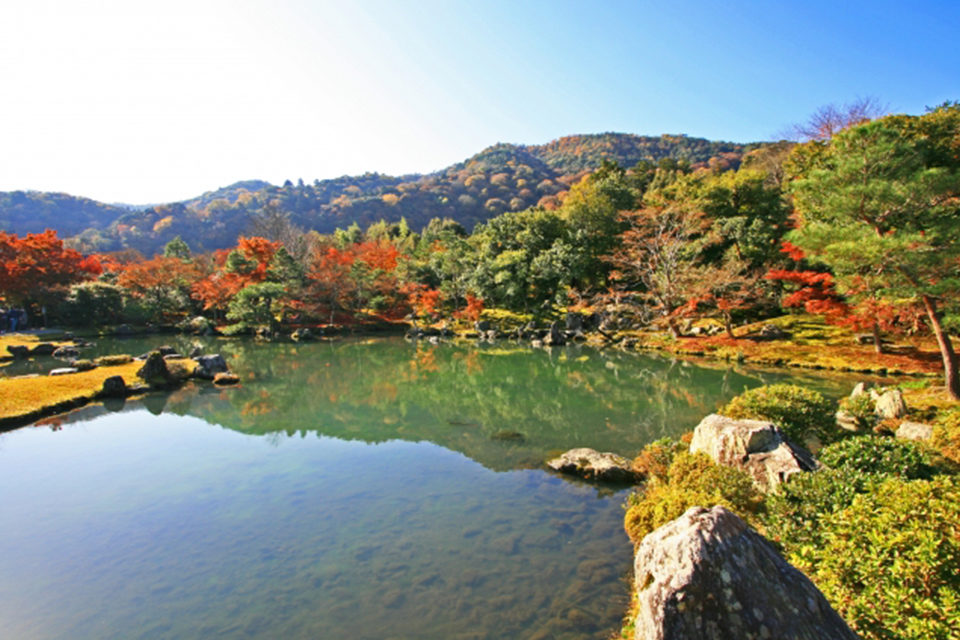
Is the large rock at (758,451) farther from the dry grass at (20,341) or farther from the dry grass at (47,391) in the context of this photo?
the dry grass at (20,341)

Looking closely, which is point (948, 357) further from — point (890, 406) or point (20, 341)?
point (20, 341)

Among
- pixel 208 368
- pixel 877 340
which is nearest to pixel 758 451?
pixel 877 340

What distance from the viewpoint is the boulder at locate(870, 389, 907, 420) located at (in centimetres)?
1234

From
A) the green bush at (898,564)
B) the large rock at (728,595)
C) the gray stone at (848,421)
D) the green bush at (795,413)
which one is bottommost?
the gray stone at (848,421)

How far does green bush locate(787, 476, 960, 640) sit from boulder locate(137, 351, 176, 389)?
25797 mm

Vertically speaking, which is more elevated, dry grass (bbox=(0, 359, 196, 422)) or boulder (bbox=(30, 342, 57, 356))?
boulder (bbox=(30, 342, 57, 356))

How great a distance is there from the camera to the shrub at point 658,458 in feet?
32.7

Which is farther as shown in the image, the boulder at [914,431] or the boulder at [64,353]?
the boulder at [64,353]

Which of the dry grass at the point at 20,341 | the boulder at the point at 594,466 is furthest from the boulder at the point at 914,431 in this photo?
the dry grass at the point at 20,341

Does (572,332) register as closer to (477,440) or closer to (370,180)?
(477,440)

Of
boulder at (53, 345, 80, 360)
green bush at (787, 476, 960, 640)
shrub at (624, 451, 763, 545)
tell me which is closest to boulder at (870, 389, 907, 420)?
shrub at (624, 451, 763, 545)

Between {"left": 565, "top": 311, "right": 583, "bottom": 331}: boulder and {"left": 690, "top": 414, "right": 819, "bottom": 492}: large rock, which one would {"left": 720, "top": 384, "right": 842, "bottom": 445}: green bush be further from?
{"left": 565, "top": 311, "right": 583, "bottom": 331}: boulder

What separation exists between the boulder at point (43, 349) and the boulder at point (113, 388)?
644 inches

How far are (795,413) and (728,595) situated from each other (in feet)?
28.0
